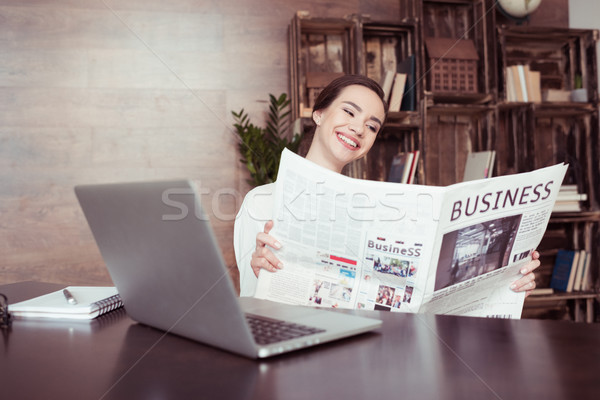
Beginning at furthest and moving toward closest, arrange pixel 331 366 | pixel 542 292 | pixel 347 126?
pixel 542 292 → pixel 347 126 → pixel 331 366

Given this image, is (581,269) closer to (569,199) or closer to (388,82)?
(569,199)

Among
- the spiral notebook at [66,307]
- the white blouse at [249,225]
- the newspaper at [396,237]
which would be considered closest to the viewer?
the spiral notebook at [66,307]

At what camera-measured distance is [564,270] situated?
2707mm

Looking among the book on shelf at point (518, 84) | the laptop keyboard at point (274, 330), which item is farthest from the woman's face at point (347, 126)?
the book on shelf at point (518, 84)

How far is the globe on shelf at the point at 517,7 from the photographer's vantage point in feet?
8.76

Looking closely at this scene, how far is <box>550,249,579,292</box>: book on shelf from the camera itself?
2668 millimetres

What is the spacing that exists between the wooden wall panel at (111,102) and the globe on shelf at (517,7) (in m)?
1.16

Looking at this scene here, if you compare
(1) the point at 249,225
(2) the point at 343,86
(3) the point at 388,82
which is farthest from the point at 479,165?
(1) the point at 249,225

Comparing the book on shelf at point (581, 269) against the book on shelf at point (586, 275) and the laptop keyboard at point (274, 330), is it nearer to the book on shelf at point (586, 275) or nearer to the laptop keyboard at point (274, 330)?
the book on shelf at point (586, 275)

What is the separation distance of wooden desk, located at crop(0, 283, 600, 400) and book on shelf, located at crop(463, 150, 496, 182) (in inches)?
78.6

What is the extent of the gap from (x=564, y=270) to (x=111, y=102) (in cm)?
257

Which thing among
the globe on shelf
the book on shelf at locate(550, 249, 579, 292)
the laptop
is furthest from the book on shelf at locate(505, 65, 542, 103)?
the laptop

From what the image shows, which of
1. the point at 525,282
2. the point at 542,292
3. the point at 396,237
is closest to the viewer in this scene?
the point at 396,237

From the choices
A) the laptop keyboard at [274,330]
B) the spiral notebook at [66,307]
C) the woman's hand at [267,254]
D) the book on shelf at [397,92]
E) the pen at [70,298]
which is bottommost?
the spiral notebook at [66,307]
